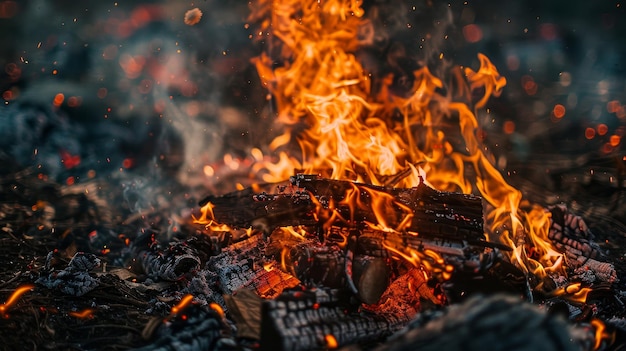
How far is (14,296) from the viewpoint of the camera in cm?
445

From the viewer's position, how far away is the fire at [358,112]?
21.0ft

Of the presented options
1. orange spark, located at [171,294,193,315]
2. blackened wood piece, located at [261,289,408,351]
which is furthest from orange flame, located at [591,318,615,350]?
orange spark, located at [171,294,193,315]

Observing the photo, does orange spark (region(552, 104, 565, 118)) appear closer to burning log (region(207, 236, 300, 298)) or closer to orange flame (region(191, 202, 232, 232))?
burning log (region(207, 236, 300, 298))

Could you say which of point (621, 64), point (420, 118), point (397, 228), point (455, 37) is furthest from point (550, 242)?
point (621, 64)

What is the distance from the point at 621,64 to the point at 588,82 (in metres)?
0.61

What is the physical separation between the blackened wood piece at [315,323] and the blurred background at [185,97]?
4527 mm

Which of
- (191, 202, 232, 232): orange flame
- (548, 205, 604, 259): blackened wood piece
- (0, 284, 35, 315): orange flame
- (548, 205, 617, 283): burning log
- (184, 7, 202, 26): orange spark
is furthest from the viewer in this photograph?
Result: (184, 7, 202, 26): orange spark

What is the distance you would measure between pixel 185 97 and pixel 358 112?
2.86m

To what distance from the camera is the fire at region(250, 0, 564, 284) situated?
21.0ft

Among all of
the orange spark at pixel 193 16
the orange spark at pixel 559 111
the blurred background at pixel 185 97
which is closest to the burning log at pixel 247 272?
the blurred background at pixel 185 97

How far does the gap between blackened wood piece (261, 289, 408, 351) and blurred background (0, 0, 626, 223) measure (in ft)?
14.9

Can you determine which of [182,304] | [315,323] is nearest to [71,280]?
[182,304]

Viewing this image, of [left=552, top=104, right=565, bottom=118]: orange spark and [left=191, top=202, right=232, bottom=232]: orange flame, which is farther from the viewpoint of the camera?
[left=552, top=104, right=565, bottom=118]: orange spark

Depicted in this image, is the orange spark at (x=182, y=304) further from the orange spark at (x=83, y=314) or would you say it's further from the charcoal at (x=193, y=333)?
the orange spark at (x=83, y=314)
